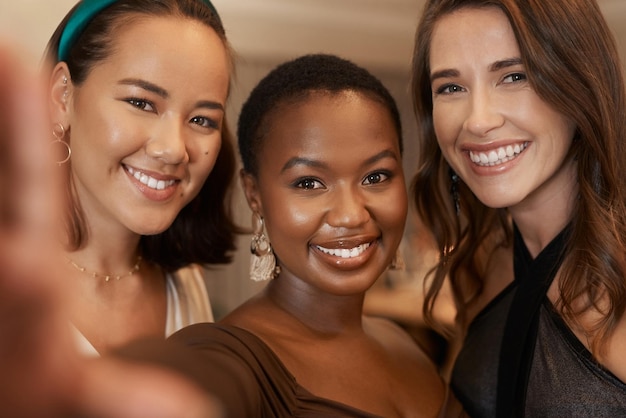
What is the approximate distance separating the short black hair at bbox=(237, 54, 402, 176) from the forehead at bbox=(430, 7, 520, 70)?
6.9 inches

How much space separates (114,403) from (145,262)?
148 centimetres

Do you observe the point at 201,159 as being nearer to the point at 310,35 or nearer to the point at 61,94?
the point at 61,94

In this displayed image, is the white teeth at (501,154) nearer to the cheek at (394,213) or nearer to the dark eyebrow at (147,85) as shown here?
the cheek at (394,213)

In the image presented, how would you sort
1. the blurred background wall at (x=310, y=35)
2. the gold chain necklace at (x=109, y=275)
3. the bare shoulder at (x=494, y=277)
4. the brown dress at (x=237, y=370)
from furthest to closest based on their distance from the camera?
1. the blurred background wall at (x=310, y=35)
2. the bare shoulder at (x=494, y=277)
3. the gold chain necklace at (x=109, y=275)
4. the brown dress at (x=237, y=370)

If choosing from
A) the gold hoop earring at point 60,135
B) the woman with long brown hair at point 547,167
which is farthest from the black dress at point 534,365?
the gold hoop earring at point 60,135

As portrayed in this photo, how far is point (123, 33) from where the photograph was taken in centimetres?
175

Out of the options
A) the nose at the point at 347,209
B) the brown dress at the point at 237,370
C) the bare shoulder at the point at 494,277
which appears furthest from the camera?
the bare shoulder at the point at 494,277

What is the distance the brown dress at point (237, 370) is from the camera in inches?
34.2

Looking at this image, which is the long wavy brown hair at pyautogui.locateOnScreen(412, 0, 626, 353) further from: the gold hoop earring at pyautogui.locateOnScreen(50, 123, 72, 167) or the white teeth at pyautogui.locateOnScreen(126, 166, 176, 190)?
the gold hoop earring at pyautogui.locateOnScreen(50, 123, 72, 167)

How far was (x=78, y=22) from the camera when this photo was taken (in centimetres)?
184

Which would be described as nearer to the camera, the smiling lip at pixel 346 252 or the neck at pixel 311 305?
the smiling lip at pixel 346 252

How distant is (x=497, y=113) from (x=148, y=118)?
2.45 feet

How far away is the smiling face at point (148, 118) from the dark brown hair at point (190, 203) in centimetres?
3

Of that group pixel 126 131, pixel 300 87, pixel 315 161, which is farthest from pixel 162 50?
pixel 315 161
